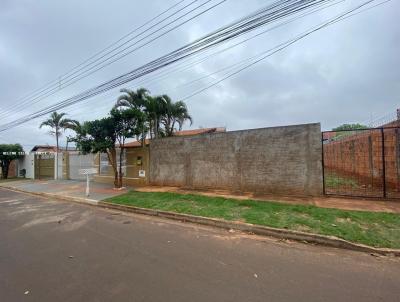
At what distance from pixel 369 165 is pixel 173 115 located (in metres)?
12.0

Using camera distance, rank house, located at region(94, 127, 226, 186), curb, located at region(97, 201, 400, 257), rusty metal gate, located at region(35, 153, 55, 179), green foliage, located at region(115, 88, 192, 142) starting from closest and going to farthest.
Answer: curb, located at region(97, 201, 400, 257)
house, located at region(94, 127, 226, 186)
green foliage, located at region(115, 88, 192, 142)
rusty metal gate, located at region(35, 153, 55, 179)

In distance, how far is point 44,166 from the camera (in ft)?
79.5

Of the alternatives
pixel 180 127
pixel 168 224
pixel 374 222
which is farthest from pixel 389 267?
pixel 180 127

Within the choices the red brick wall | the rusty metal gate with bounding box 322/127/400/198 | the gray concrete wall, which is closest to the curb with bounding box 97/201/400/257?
the gray concrete wall

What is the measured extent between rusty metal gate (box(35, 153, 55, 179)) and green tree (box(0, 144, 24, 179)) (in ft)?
12.6

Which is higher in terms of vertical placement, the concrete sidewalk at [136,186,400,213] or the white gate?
the white gate

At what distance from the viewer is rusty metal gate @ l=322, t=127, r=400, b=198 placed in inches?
343

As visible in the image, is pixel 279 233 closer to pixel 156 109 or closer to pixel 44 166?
pixel 156 109

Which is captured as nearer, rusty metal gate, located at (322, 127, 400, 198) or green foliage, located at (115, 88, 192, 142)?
rusty metal gate, located at (322, 127, 400, 198)

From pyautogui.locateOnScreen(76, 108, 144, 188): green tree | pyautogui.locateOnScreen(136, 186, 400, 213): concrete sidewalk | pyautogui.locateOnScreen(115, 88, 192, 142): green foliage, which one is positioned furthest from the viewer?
pyautogui.locateOnScreen(115, 88, 192, 142): green foliage

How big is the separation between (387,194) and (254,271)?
6.91 metres

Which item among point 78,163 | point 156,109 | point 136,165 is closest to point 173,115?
point 156,109

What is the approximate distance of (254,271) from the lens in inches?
160

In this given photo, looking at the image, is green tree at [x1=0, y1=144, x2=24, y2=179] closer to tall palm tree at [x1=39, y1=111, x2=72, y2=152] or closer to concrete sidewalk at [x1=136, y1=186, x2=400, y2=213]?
tall palm tree at [x1=39, y1=111, x2=72, y2=152]
